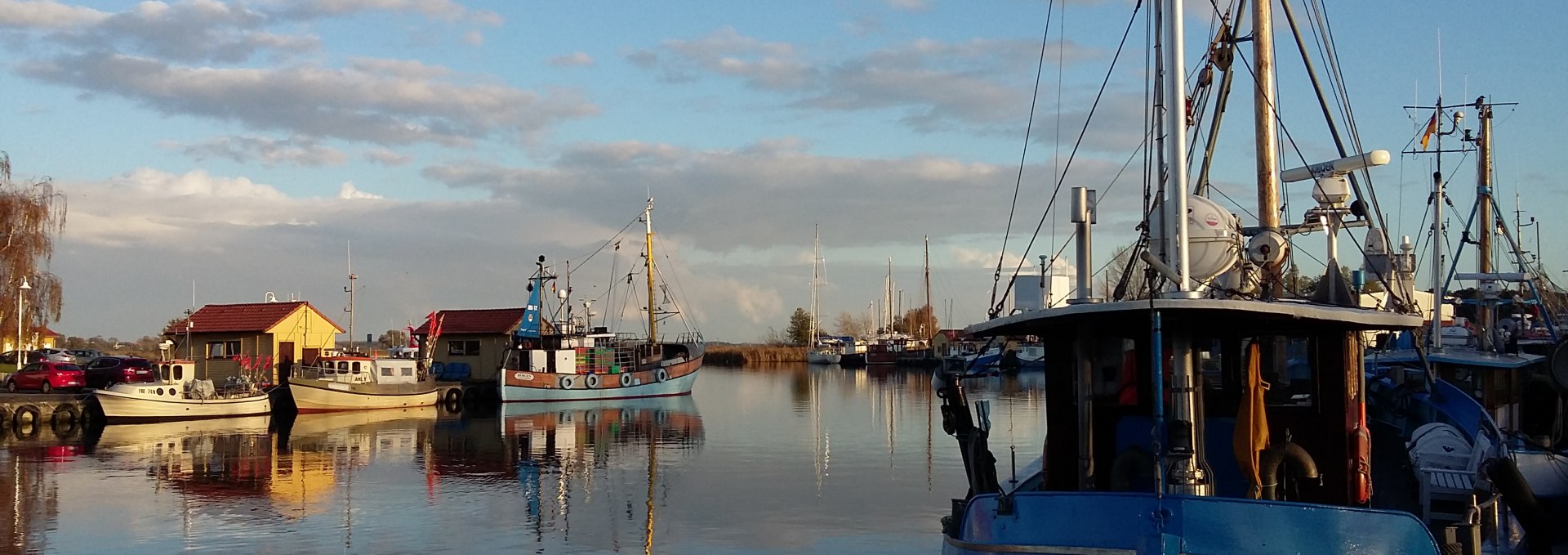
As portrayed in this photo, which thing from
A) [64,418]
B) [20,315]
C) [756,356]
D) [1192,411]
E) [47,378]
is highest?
[20,315]

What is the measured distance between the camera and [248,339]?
52.5m

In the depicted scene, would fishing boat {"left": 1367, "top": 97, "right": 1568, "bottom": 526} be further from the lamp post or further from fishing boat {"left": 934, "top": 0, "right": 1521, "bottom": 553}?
the lamp post

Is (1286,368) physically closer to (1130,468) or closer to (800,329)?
(1130,468)

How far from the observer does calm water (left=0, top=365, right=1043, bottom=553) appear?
19.2 metres

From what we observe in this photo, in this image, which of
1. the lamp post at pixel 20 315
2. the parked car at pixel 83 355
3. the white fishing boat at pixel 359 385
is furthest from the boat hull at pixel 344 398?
the parked car at pixel 83 355

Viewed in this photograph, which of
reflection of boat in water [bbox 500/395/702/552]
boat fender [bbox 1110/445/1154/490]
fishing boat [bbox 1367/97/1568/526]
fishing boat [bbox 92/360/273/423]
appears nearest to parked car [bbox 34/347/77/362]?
fishing boat [bbox 92/360/273/423]

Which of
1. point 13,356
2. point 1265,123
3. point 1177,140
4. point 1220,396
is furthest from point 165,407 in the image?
point 1177,140

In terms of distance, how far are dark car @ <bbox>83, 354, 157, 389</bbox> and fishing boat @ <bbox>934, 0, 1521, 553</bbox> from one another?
44487 mm

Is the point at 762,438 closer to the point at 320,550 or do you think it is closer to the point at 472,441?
the point at 472,441

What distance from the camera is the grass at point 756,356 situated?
397 ft

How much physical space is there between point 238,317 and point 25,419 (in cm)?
1360

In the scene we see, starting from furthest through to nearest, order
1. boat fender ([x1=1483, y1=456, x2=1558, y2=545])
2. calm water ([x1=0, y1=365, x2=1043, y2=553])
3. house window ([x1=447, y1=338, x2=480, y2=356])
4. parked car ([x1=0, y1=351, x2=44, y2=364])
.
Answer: house window ([x1=447, y1=338, x2=480, y2=356]) < parked car ([x1=0, y1=351, x2=44, y2=364]) < calm water ([x1=0, y1=365, x2=1043, y2=553]) < boat fender ([x1=1483, y1=456, x2=1558, y2=545])

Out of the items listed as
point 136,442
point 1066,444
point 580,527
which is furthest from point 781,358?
point 1066,444

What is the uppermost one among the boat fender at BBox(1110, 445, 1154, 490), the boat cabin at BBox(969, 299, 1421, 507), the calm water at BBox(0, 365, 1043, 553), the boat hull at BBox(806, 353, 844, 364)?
the boat cabin at BBox(969, 299, 1421, 507)
